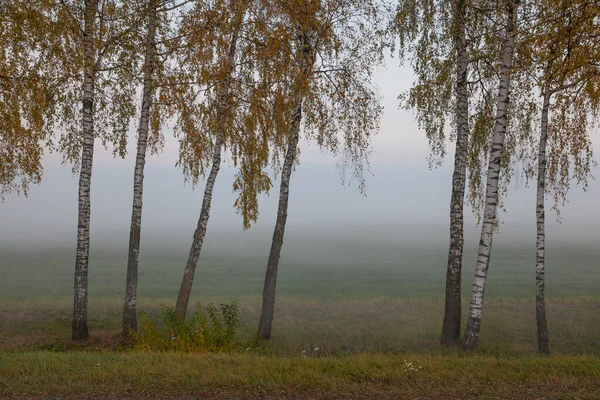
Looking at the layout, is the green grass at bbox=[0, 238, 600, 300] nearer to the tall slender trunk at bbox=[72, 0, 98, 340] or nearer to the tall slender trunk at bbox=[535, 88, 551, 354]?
the tall slender trunk at bbox=[535, 88, 551, 354]

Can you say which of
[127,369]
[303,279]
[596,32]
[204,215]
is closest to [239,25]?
[204,215]

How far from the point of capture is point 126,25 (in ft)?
48.2

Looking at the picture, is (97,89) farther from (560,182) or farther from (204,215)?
(560,182)

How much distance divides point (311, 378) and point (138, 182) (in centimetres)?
963

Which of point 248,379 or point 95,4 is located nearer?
point 248,379

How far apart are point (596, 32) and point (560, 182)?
5.82m

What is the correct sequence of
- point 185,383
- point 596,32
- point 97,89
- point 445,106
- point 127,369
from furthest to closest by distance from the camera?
1. point 445,106
2. point 97,89
3. point 596,32
4. point 127,369
5. point 185,383

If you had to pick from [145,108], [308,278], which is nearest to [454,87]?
[145,108]

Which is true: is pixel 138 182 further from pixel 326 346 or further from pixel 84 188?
pixel 326 346

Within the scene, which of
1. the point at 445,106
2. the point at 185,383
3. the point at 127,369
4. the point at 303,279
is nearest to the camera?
the point at 185,383

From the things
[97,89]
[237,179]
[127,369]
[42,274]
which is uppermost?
[97,89]

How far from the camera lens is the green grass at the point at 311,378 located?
711 centimetres

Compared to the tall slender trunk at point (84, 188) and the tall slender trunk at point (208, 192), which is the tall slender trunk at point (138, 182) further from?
the tall slender trunk at point (208, 192)

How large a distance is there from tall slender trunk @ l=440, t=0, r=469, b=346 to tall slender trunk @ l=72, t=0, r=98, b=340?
36.9ft
